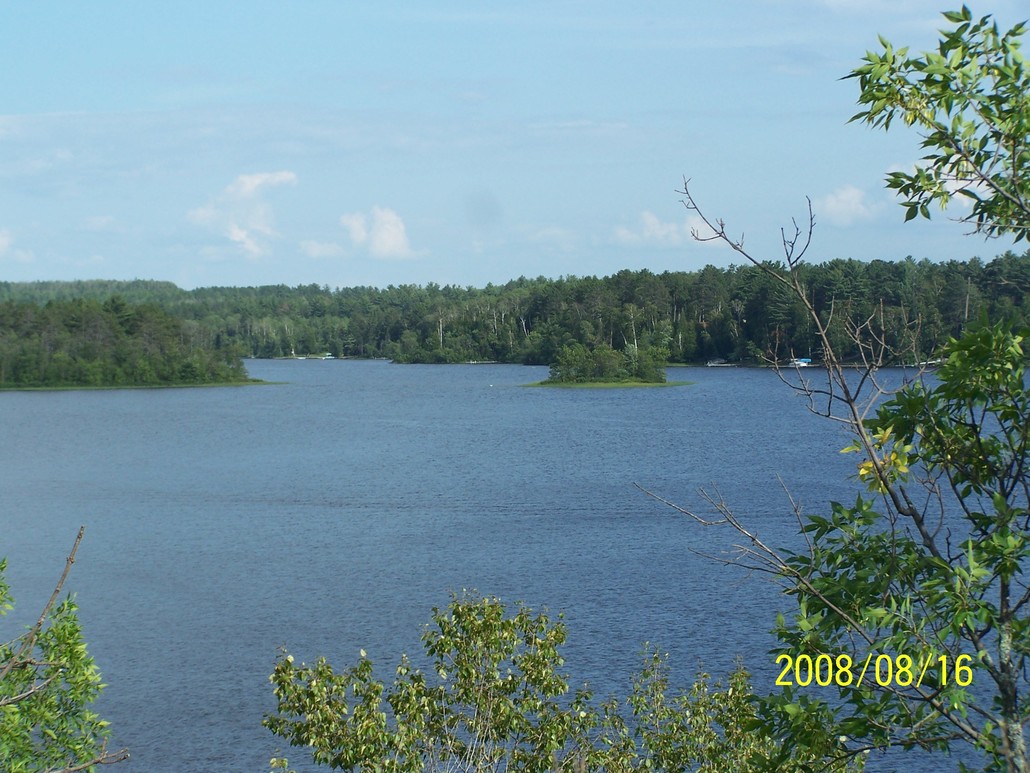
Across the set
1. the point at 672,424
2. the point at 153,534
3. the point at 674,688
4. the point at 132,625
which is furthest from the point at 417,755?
the point at 672,424

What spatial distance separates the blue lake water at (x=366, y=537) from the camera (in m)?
22.6

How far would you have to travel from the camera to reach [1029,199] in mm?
4812

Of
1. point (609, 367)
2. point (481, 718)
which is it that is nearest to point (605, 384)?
point (609, 367)

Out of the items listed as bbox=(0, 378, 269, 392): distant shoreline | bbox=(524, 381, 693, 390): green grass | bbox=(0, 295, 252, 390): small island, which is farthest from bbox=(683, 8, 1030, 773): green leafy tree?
bbox=(0, 295, 252, 390): small island

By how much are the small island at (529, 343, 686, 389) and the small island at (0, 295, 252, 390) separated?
40.1 meters

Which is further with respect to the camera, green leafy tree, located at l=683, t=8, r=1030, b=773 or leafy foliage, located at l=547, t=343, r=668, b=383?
leafy foliage, located at l=547, t=343, r=668, b=383

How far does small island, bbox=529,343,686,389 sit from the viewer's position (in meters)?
104

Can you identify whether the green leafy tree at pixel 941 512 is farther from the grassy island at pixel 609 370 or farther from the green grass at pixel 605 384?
the grassy island at pixel 609 370

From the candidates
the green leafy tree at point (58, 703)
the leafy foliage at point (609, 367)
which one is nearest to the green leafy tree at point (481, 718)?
the green leafy tree at point (58, 703)

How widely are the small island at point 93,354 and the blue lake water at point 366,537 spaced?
4232 centimetres
